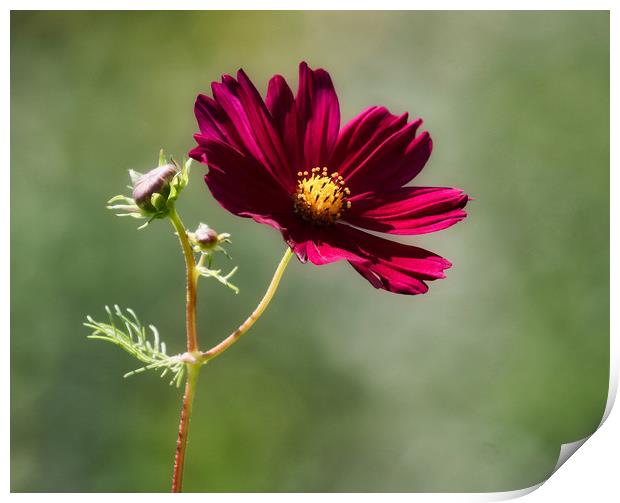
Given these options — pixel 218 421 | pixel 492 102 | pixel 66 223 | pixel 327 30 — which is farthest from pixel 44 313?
pixel 492 102

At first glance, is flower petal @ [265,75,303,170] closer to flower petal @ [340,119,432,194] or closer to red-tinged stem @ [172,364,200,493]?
flower petal @ [340,119,432,194]

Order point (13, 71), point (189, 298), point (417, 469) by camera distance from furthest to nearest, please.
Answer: point (417, 469)
point (13, 71)
point (189, 298)

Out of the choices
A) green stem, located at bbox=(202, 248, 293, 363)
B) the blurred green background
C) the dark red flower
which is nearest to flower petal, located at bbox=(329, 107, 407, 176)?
the dark red flower

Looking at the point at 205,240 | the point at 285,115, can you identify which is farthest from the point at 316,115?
the point at 205,240

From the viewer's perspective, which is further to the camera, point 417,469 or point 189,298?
point 417,469

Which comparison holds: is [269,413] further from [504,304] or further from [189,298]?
[189,298]

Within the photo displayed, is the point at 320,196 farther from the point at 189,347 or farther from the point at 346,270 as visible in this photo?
the point at 346,270

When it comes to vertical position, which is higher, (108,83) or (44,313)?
(108,83)

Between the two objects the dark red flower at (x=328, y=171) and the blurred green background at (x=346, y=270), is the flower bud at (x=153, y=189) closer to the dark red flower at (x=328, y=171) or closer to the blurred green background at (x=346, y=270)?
the dark red flower at (x=328, y=171)
